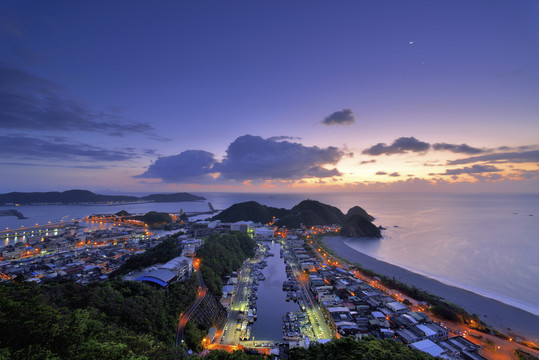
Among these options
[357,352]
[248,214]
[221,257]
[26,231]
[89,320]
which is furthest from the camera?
[248,214]

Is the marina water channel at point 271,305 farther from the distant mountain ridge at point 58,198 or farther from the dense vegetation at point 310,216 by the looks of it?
the distant mountain ridge at point 58,198

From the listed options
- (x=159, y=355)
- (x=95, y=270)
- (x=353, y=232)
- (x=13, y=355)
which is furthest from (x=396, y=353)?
(x=353, y=232)

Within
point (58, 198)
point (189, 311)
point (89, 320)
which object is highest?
point (58, 198)

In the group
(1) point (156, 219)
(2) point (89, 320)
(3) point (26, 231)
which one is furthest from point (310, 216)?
(3) point (26, 231)

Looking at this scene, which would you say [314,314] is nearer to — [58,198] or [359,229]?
[359,229]

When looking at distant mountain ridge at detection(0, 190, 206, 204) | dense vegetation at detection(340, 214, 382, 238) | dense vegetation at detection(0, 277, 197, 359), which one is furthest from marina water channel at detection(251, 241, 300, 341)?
distant mountain ridge at detection(0, 190, 206, 204)

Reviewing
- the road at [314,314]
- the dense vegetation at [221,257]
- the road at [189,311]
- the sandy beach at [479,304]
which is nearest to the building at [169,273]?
the road at [189,311]

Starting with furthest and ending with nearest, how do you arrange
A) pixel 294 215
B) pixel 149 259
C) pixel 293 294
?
1. pixel 294 215
2. pixel 149 259
3. pixel 293 294
